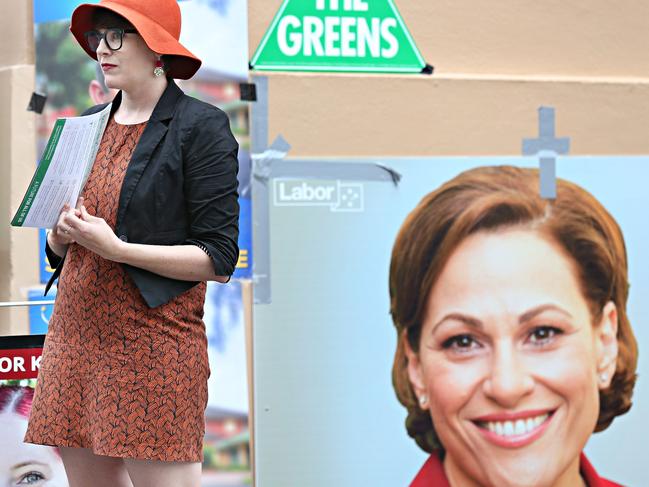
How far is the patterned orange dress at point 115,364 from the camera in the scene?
7.10 ft

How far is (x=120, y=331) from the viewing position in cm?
218

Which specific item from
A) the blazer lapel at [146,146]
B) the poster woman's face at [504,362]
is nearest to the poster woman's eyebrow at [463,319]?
the poster woman's face at [504,362]

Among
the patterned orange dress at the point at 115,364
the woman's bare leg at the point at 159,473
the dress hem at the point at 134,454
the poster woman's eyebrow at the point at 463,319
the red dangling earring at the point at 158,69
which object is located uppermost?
the red dangling earring at the point at 158,69

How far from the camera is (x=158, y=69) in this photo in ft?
7.61

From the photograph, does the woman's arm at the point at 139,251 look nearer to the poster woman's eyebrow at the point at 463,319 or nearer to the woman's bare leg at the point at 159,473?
the woman's bare leg at the point at 159,473

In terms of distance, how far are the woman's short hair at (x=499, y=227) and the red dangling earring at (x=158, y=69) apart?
1.87m

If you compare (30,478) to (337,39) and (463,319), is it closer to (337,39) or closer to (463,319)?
(463,319)

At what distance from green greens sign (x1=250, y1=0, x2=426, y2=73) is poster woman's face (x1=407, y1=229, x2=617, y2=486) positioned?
839mm

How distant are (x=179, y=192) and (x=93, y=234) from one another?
0.73 ft

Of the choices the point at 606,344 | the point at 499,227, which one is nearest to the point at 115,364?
the point at 499,227

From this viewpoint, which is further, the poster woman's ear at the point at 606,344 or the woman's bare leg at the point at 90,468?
the poster woman's ear at the point at 606,344

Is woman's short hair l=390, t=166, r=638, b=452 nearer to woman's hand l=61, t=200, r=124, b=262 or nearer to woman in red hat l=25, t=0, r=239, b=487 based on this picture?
woman in red hat l=25, t=0, r=239, b=487

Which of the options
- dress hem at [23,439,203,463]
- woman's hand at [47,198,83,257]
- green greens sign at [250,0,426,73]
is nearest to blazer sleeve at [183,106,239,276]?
woman's hand at [47,198,83,257]

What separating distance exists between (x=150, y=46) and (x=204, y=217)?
403mm
